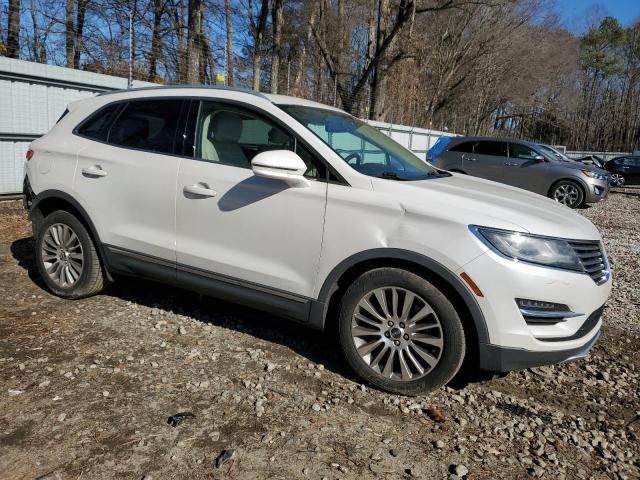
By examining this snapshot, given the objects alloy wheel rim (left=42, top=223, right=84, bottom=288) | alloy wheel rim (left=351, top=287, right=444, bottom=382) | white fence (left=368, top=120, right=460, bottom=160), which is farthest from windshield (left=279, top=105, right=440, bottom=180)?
white fence (left=368, top=120, right=460, bottom=160)

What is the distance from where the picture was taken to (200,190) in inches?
137

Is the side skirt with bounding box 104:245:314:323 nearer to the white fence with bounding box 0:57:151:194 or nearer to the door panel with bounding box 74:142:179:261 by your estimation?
the door panel with bounding box 74:142:179:261

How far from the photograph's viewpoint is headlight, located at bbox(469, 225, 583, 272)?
273 centimetres

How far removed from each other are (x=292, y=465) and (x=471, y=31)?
37.8 metres

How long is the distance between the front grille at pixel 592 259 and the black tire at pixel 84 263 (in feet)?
11.5

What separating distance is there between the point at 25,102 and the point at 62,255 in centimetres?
502

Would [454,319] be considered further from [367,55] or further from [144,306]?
[367,55]

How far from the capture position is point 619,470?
8.23 feet

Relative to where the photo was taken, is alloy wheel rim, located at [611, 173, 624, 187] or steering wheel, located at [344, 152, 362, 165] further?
alloy wheel rim, located at [611, 173, 624, 187]

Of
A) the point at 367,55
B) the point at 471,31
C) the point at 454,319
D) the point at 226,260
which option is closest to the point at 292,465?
the point at 454,319

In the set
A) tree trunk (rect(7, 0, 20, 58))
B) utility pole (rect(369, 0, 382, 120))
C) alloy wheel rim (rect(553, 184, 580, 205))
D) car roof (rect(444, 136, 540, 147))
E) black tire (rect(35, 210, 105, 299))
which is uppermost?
utility pole (rect(369, 0, 382, 120))

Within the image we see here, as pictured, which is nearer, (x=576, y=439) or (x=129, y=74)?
(x=576, y=439)

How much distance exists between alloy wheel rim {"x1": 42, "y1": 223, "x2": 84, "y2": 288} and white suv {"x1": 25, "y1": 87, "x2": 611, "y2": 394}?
2 cm

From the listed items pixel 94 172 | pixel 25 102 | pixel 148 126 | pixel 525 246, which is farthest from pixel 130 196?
pixel 25 102
